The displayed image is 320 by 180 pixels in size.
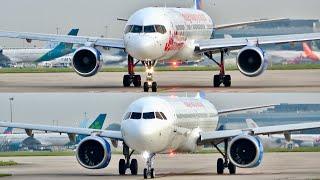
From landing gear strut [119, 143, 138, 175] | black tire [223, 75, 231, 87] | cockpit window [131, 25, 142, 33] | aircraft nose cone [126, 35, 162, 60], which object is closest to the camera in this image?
landing gear strut [119, 143, 138, 175]

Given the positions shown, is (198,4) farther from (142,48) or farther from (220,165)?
(220,165)

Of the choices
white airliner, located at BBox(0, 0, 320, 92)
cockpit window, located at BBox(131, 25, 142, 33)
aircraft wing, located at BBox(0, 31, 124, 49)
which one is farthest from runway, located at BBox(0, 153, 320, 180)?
cockpit window, located at BBox(131, 25, 142, 33)

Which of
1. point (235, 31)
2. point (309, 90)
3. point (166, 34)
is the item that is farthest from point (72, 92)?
point (235, 31)

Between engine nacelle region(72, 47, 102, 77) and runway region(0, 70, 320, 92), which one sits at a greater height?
engine nacelle region(72, 47, 102, 77)

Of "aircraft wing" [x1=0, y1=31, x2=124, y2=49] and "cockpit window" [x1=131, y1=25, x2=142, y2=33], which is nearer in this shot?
"cockpit window" [x1=131, y1=25, x2=142, y2=33]

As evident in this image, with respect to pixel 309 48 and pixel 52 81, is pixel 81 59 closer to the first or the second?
pixel 52 81

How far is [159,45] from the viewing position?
172 ft

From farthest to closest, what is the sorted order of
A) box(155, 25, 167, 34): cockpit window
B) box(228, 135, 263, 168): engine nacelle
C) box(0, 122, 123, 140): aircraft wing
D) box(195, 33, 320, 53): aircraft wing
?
box(195, 33, 320, 53): aircraft wing
box(155, 25, 167, 34): cockpit window
box(0, 122, 123, 140): aircraft wing
box(228, 135, 263, 168): engine nacelle

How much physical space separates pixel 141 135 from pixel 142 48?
710 centimetres

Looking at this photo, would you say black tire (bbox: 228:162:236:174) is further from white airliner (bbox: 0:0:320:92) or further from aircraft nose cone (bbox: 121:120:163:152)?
aircraft nose cone (bbox: 121:120:163:152)

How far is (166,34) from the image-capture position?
53.8 meters

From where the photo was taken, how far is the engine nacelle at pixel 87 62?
51.8 meters

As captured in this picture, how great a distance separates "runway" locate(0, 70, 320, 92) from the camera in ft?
171

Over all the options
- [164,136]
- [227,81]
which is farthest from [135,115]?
[227,81]
